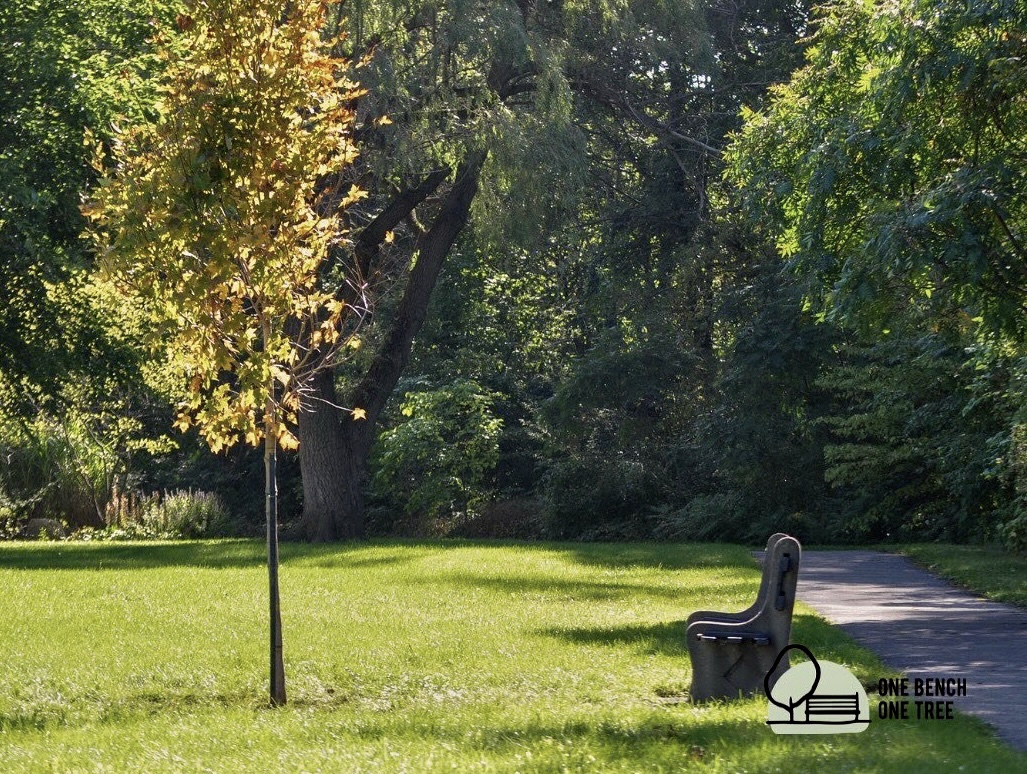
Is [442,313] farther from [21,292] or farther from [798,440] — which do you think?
[21,292]

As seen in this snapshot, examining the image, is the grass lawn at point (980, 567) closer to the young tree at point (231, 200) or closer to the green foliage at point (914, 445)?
the green foliage at point (914, 445)

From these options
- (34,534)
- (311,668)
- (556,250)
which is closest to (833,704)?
(311,668)

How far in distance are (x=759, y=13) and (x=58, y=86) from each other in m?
17.6

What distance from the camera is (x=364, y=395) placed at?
2803 centimetres

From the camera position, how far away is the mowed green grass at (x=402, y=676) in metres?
7.61

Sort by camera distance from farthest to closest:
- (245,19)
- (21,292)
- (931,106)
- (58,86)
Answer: (21,292)
(58,86)
(931,106)
(245,19)

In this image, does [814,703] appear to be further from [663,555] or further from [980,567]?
[663,555]

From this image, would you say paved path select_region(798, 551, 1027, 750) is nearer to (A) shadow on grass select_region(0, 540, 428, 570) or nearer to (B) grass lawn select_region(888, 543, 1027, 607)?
(B) grass lawn select_region(888, 543, 1027, 607)

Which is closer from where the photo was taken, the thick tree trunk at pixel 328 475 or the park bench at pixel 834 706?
the park bench at pixel 834 706

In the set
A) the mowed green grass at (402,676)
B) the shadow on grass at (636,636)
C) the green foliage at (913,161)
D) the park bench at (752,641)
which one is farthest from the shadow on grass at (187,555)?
the park bench at (752,641)

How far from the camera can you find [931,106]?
12.8 metres

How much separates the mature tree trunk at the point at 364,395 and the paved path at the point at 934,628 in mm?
10034

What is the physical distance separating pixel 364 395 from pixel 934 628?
1662 cm

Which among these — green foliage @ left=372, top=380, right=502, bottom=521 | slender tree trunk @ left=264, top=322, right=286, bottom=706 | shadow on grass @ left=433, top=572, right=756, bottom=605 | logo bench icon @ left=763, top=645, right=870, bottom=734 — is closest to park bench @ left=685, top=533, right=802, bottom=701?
logo bench icon @ left=763, top=645, right=870, bottom=734
